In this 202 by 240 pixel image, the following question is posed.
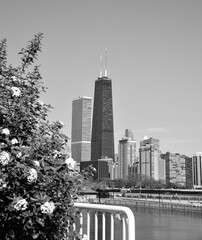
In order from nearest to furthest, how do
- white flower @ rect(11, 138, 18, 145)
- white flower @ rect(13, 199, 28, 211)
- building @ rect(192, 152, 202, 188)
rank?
white flower @ rect(13, 199, 28, 211) < white flower @ rect(11, 138, 18, 145) < building @ rect(192, 152, 202, 188)

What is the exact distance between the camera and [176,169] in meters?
194

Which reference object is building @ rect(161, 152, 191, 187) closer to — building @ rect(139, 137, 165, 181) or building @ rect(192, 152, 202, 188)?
building @ rect(139, 137, 165, 181)

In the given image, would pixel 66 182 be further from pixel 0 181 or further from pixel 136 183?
pixel 136 183

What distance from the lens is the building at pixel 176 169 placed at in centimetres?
19064

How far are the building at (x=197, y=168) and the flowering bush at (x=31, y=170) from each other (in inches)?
7500

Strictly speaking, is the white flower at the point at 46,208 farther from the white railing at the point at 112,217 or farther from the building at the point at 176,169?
the building at the point at 176,169

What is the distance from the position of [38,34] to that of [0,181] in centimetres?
224

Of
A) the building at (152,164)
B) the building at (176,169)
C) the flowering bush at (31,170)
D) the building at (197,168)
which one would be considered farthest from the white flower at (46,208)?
the building at (176,169)

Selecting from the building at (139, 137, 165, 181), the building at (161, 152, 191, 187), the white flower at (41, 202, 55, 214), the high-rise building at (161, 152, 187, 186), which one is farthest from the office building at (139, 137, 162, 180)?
the white flower at (41, 202, 55, 214)

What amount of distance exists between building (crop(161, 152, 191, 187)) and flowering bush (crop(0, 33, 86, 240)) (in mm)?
191561

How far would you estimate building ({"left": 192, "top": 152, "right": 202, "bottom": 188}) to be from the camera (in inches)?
7279

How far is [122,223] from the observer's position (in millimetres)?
3277

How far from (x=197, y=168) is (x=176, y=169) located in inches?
496

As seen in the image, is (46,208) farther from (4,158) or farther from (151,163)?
(151,163)
